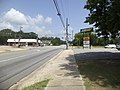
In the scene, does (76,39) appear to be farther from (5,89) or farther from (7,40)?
(5,89)

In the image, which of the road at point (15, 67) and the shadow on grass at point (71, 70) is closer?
the road at point (15, 67)

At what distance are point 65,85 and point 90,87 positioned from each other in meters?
0.91

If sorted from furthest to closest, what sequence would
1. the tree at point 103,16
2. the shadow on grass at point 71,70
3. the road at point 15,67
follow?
the tree at point 103,16
the shadow on grass at point 71,70
the road at point 15,67

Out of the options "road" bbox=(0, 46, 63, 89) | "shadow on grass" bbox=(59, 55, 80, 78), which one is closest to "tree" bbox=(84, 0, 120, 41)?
"shadow on grass" bbox=(59, 55, 80, 78)

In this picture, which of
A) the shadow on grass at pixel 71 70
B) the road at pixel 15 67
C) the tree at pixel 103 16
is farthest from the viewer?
the tree at pixel 103 16

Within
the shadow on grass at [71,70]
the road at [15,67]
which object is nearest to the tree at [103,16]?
the shadow on grass at [71,70]

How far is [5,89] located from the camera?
9930 mm

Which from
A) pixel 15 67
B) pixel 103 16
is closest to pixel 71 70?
pixel 15 67

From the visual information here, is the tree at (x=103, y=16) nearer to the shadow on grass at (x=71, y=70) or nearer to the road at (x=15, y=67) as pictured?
the shadow on grass at (x=71, y=70)

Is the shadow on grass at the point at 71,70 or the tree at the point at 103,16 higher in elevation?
the tree at the point at 103,16

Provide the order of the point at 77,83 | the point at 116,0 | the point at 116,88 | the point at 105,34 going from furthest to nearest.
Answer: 1. the point at 105,34
2. the point at 116,0
3. the point at 77,83
4. the point at 116,88

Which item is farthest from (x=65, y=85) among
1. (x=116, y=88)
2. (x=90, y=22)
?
(x=90, y=22)

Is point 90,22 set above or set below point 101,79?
above

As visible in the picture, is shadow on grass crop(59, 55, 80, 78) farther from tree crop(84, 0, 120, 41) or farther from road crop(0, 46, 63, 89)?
tree crop(84, 0, 120, 41)
